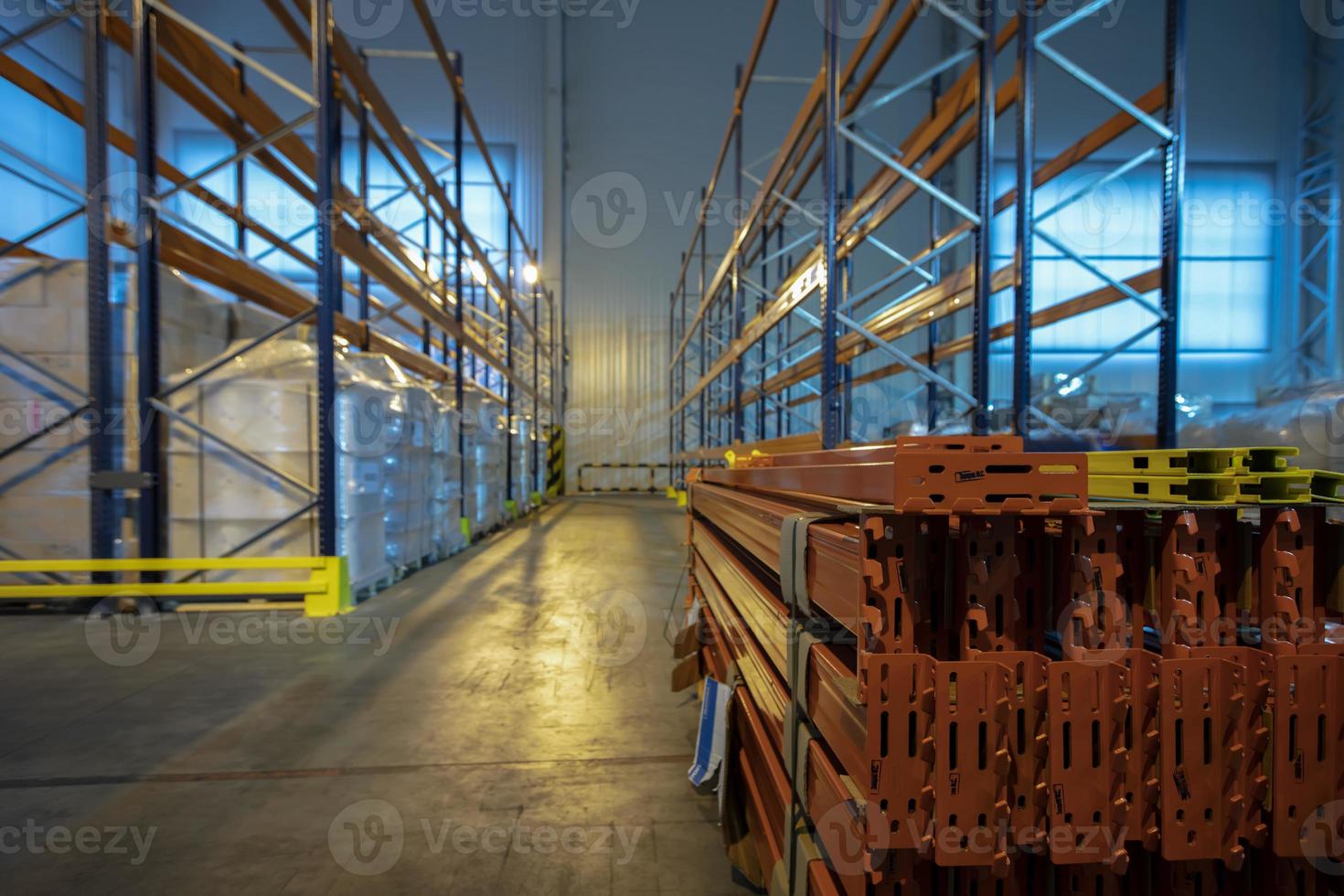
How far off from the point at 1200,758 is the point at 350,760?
2698mm

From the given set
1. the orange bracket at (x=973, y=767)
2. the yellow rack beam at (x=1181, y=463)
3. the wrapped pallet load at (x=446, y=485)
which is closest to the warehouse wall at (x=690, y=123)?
the wrapped pallet load at (x=446, y=485)

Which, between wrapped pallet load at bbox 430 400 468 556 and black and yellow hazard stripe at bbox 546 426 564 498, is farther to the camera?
black and yellow hazard stripe at bbox 546 426 564 498

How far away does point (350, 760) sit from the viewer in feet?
7.85

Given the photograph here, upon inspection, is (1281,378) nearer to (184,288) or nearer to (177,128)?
(184,288)

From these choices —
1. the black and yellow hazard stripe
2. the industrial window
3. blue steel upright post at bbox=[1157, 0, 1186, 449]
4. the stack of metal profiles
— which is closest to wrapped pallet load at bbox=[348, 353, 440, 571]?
the stack of metal profiles

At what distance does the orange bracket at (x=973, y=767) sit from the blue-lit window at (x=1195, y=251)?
13286mm

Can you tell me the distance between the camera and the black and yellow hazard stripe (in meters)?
16.2

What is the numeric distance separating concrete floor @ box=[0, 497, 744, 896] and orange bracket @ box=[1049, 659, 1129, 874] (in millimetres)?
1002

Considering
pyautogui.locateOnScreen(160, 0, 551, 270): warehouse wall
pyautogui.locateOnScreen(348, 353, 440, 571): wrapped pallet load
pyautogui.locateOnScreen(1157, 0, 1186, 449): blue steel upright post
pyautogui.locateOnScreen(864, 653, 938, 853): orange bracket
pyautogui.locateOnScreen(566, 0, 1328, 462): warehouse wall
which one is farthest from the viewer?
pyautogui.locateOnScreen(160, 0, 551, 270): warehouse wall

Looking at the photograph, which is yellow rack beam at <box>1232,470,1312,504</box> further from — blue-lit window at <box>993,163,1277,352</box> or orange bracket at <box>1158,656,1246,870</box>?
blue-lit window at <box>993,163,1277,352</box>

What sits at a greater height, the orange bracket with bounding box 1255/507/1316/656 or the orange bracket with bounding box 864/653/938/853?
the orange bracket with bounding box 1255/507/1316/656

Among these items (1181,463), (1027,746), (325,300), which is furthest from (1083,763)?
(325,300)

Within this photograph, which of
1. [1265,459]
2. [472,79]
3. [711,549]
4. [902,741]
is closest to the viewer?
[902,741]

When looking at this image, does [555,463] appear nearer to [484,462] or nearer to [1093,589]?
[484,462]
